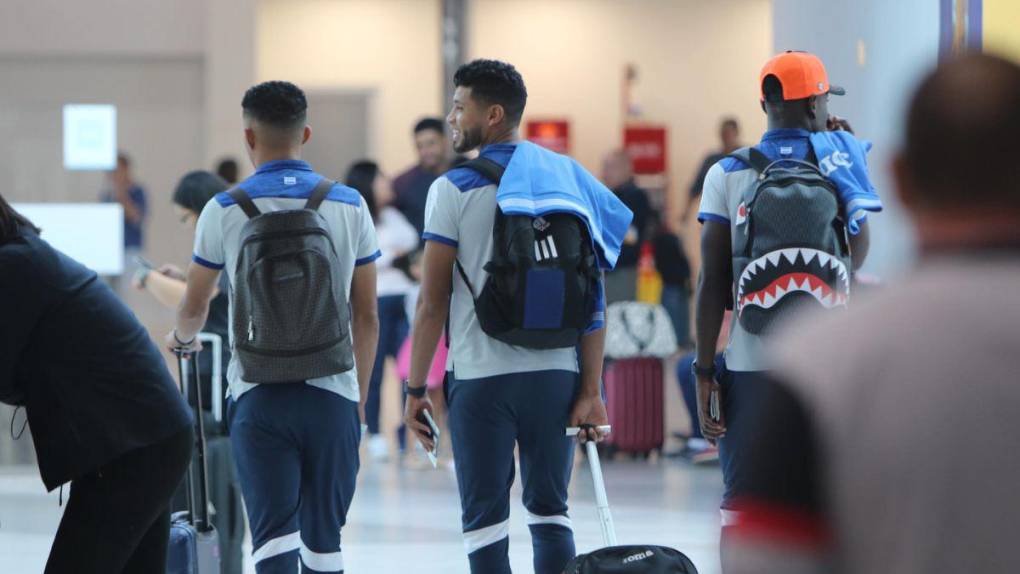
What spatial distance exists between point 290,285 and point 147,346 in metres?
0.83

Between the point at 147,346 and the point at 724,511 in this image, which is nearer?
the point at 147,346

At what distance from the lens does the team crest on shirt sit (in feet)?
13.0

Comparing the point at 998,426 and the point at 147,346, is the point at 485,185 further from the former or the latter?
the point at 998,426

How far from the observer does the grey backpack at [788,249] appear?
3.88 metres

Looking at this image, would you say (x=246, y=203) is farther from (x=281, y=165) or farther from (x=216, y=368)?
(x=216, y=368)

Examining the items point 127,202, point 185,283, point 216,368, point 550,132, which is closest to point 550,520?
point 216,368

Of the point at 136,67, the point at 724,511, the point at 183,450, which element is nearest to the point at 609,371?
the point at 136,67

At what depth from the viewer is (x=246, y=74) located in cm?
1135

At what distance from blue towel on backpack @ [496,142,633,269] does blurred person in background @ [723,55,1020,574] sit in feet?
7.86

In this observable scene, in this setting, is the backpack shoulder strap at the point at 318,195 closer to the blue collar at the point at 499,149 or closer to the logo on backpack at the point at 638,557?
the blue collar at the point at 499,149

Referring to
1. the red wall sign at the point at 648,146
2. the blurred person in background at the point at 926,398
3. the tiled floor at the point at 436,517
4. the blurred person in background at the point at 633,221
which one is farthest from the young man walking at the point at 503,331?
the red wall sign at the point at 648,146

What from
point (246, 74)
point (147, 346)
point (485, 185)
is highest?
point (246, 74)

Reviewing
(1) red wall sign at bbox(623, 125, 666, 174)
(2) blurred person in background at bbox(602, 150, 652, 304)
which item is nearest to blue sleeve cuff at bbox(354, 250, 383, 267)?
(2) blurred person in background at bbox(602, 150, 652, 304)

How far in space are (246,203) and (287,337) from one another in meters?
0.36
